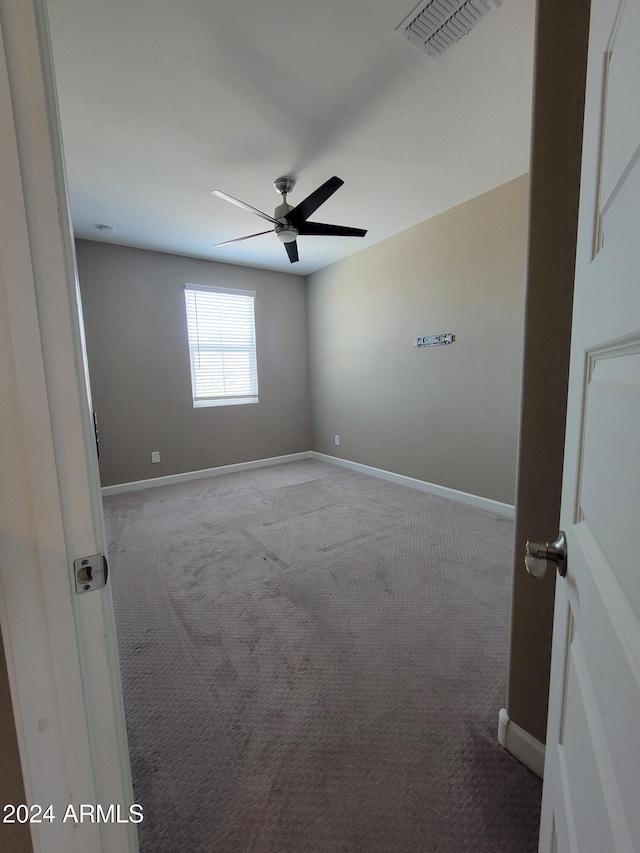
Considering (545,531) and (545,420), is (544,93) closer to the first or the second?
(545,420)

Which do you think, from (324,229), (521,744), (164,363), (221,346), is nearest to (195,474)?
(164,363)

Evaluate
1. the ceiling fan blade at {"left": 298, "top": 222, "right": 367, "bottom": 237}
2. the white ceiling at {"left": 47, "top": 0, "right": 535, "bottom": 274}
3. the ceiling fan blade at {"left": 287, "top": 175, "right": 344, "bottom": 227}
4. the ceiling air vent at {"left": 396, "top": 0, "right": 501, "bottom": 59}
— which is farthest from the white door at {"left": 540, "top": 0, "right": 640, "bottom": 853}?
the ceiling fan blade at {"left": 298, "top": 222, "right": 367, "bottom": 237}

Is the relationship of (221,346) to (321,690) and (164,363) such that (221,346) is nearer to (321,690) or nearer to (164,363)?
(164,363)

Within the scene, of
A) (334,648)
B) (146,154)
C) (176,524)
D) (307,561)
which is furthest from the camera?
(176,524)

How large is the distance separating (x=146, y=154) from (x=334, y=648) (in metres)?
3.09

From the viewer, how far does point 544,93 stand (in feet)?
2.96

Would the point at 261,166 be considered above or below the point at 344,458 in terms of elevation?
above

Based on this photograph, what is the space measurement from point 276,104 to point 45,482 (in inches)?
90.2

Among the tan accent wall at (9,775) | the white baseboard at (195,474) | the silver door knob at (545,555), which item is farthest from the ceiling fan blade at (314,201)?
the white baseboard at (195,474)

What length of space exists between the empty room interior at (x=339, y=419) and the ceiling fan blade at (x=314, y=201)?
2 centimetres

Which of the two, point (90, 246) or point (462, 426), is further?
point (90, 246)

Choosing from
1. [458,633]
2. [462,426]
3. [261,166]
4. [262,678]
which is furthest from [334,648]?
[261,166]

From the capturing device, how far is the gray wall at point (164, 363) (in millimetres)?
3783

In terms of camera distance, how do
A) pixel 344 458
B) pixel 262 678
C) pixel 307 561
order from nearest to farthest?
pixel 262 678, pixel 307 561, pixel 344 458
